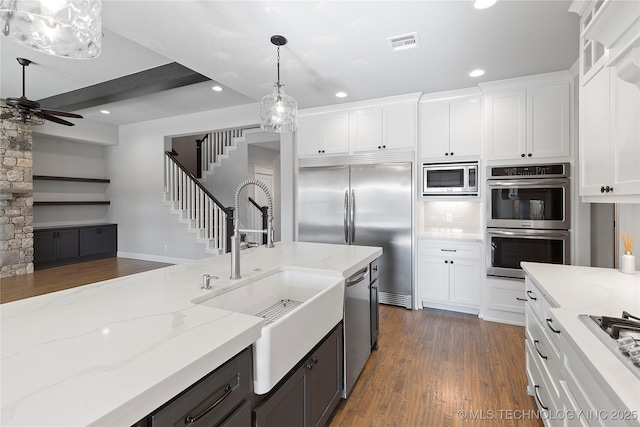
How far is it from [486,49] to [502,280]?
7.80 ft

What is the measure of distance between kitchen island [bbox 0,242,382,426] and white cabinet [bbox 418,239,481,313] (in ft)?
9.30

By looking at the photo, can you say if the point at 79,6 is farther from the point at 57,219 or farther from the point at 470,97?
the point at 57,219

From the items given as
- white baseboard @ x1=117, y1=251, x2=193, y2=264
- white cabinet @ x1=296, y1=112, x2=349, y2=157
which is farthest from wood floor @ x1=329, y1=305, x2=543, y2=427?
white baseboard @ x1=117, y1=251, x2=193, y2=264

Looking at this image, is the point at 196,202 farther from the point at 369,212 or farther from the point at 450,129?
the point at 450,129

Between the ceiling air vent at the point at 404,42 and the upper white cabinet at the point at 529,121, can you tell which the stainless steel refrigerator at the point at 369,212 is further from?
the ceiling air vent at the point at 404,42

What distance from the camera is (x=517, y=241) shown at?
3297 millimetres

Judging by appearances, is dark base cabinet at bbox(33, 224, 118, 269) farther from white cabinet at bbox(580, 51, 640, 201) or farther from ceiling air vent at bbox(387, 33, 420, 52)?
white cabinet at bbox(580, 51, 640, 201)

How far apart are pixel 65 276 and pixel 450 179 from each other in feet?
21.4

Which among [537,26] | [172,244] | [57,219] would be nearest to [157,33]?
[537,26]

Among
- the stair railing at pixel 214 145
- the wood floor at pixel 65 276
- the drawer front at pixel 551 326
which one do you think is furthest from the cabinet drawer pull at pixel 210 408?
the stair railing at pixel 214 145

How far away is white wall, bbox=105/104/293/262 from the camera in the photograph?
6277mm

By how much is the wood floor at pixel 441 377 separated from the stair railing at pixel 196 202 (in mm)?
3738

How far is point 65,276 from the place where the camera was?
538 cm

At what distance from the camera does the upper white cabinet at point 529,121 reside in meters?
3.15
